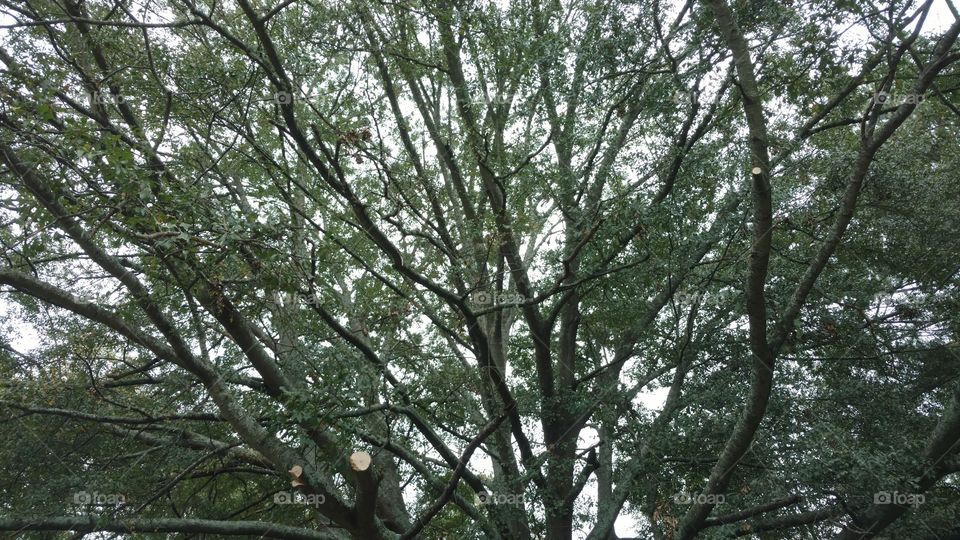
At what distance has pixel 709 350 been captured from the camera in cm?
671

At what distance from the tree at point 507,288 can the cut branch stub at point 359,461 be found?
0.02 meters

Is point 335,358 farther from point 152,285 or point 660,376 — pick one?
point 660,376

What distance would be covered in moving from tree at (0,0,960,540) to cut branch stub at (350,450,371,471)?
21 millimetres

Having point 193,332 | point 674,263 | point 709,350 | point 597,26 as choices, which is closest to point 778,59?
point 597,26

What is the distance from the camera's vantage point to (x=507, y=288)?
25.7 ft

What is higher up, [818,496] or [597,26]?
[597,26]

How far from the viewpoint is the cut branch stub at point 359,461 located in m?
4.36

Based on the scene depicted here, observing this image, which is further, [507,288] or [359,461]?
[507,288]

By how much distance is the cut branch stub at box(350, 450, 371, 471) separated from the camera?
4355mm

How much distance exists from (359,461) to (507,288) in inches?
150

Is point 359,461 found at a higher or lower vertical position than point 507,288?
lower

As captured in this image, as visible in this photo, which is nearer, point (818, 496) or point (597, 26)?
point (818, 496)

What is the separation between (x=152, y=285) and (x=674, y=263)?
4.78 m

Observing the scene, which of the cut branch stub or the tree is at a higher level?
the tree
